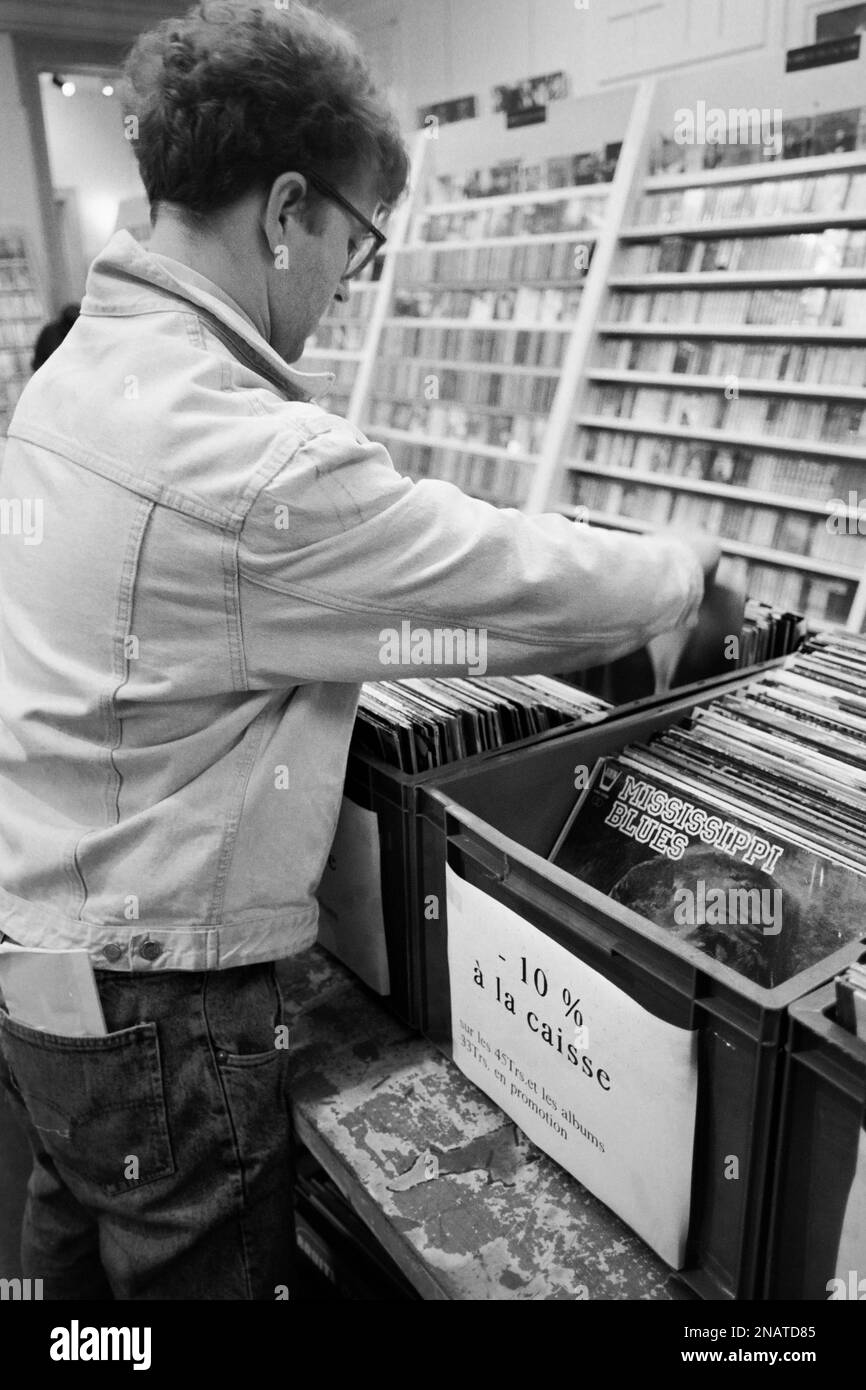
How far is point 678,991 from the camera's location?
791 millimetres

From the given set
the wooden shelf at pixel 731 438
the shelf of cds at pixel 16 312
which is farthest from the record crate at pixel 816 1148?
the shelf of cds at pixel 16 312

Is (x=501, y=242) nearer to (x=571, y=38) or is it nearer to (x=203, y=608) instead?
(x=571, y=38)

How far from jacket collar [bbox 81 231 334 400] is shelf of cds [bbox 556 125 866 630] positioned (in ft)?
7.82

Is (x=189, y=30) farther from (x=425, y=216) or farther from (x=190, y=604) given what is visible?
(x=425, y=216)

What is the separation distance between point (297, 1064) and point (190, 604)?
61cm

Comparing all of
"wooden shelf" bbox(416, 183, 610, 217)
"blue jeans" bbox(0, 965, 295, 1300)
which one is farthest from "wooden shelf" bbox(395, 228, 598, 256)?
"blue jeans" bbox(0, 965, 295, 1300)

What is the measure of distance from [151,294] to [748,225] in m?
3.24

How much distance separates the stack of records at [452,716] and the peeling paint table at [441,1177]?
36 centimetres

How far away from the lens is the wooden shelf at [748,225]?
331cm

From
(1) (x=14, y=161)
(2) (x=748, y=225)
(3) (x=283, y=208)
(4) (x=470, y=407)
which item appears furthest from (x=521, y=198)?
(1) (x=14, y=161)

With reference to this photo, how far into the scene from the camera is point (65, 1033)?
1.02 metres

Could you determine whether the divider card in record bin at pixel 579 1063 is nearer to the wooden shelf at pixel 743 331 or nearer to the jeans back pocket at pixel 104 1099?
the jeans back pocket at pixel 104 1099

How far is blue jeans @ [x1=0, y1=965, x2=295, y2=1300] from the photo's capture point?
3.34 feet
